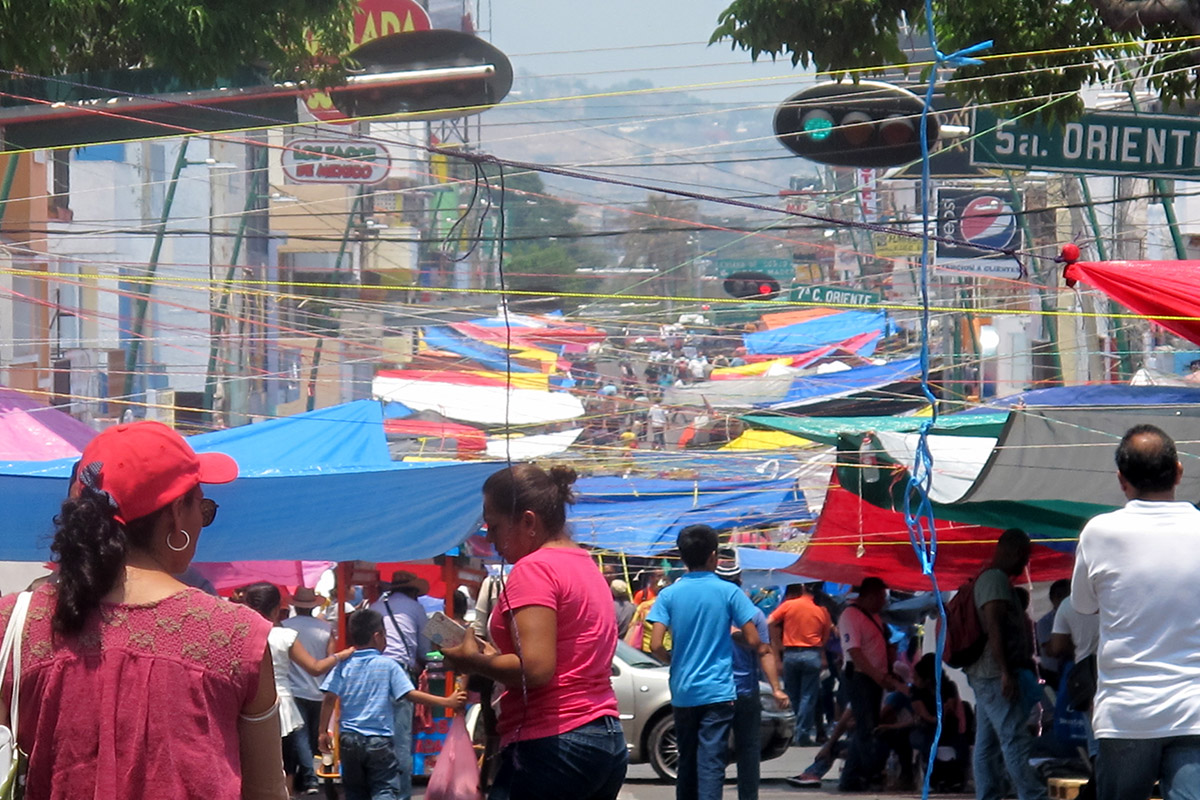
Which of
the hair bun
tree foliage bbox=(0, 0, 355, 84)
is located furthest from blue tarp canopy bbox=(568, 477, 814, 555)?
the hair bun

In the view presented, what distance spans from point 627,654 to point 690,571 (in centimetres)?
509

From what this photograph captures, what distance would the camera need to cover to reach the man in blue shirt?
6.15 m

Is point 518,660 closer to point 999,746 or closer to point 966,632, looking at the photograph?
point 966,632

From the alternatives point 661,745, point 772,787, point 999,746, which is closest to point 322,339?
point 661,745

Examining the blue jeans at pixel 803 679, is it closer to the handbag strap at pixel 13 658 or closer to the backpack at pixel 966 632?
the backpack at pixel 966 632

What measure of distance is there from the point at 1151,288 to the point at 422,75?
29.4 feet

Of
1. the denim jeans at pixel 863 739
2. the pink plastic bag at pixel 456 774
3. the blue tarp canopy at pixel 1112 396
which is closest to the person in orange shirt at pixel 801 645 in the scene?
the denim jeans at pixel 863 739

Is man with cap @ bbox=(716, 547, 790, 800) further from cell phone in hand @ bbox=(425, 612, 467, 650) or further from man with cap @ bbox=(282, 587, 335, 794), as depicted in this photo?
man with cap @ bbox=(282, 587, 335, 794)

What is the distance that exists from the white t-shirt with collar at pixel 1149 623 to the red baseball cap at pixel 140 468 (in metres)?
2.58

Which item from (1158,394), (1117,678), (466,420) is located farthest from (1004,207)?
(1117,678)

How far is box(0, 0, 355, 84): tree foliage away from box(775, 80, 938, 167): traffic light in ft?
19.2

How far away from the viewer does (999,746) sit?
24.3ft

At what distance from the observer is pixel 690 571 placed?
6418 mm

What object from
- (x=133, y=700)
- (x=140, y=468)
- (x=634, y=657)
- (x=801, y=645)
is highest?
(x=140, y=468)
